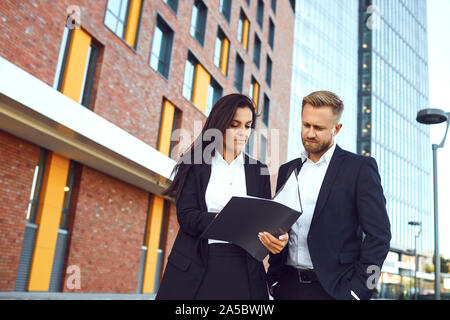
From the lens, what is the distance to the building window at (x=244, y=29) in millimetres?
23556

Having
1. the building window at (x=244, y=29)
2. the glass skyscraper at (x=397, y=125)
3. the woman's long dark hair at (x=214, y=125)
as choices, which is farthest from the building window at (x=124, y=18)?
the glass skyscraper at (x=397, y=125)

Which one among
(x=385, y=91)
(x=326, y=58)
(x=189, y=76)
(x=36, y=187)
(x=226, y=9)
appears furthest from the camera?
(x=385, y=91)

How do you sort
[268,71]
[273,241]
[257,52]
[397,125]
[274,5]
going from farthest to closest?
[397,125] → [274,5] → [268,71] → [257,52] → [273,241]

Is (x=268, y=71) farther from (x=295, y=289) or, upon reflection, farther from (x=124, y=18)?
(x=295, y=289)

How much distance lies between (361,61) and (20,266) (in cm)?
5539

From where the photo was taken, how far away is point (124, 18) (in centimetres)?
1403

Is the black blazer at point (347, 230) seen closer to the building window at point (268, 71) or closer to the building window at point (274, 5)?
the building window at point (268, 71)

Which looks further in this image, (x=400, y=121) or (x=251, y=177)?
(x=400, y=121)

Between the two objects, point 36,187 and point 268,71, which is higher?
point 268,71

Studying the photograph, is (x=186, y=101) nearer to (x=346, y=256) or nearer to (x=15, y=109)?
(x=15, y=109)

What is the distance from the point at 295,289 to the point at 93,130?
920 cm

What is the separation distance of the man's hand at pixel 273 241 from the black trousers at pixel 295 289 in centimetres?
33

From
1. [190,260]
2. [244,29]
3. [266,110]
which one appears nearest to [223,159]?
[190,260]
